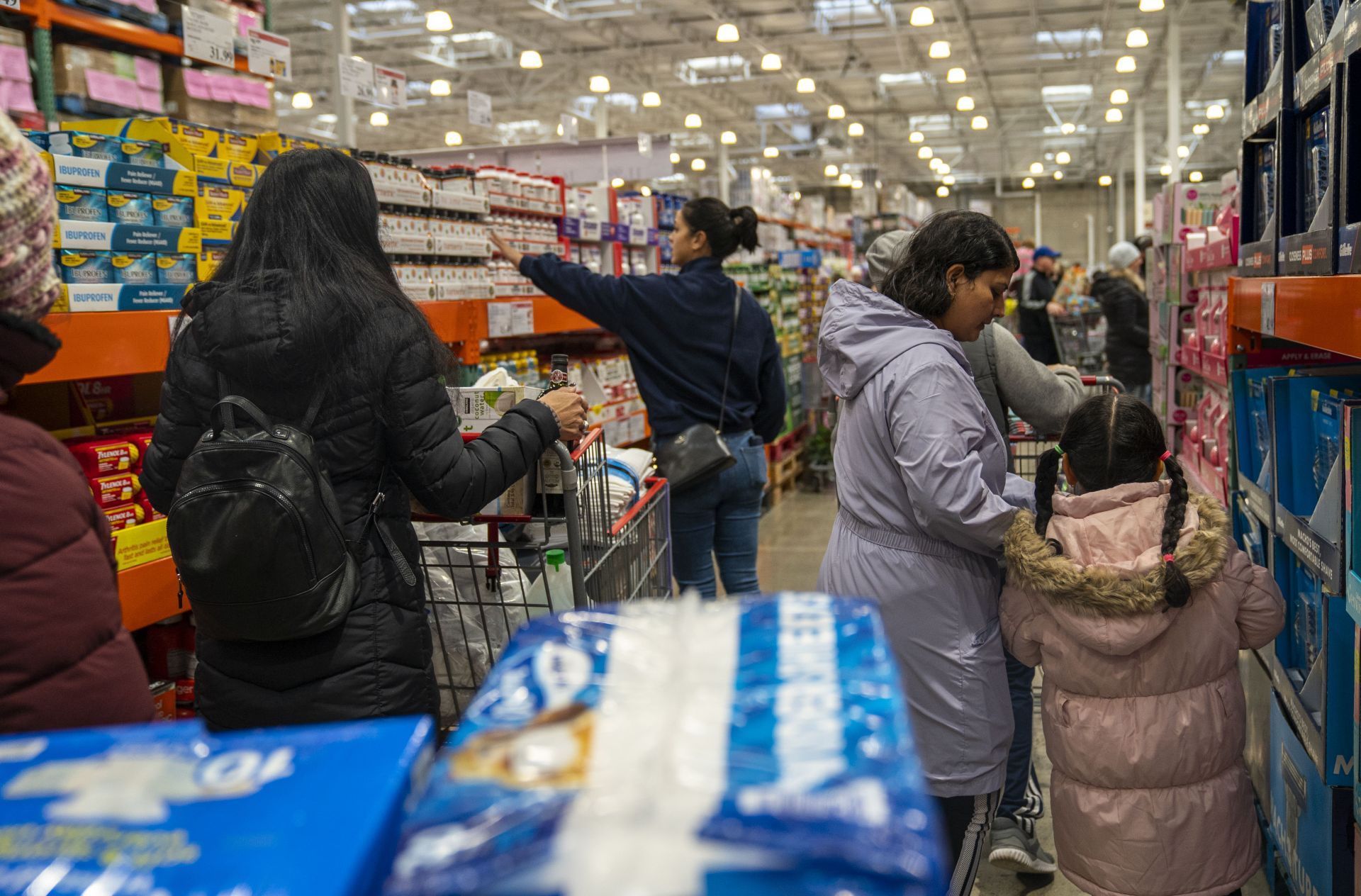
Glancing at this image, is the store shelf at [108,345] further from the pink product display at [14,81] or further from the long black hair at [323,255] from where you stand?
the pink product display at [14,81]

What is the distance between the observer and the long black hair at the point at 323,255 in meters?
1.81

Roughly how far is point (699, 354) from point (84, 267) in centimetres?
186

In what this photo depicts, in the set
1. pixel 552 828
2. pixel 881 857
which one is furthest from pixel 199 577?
pixel 881 857

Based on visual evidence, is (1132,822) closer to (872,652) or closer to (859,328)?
(859,328)

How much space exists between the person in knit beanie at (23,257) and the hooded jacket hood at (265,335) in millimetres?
681

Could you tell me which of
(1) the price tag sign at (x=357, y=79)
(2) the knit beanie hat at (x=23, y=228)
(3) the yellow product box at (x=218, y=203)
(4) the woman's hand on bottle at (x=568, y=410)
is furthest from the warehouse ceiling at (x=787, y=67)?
(2) the knit beanie hat at (x=23, y=228)

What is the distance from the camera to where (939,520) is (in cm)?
214

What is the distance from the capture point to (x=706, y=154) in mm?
30250

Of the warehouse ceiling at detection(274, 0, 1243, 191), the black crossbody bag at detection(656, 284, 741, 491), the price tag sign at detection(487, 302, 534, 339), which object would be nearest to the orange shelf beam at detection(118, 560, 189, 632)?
the black crossbody bag at detection(656, 284, 741, 491)

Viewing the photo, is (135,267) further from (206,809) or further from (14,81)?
(206,809)

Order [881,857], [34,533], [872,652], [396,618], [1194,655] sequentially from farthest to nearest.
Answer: [1194,655], [396,618], [34,533], [872,652], [881,857]

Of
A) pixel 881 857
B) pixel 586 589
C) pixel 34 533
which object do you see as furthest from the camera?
pixel 586 589

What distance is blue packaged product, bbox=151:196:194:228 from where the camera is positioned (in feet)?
9.37

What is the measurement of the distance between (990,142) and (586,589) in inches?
1185
